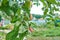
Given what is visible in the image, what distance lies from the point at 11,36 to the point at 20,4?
7cm

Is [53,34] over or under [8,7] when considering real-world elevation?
under

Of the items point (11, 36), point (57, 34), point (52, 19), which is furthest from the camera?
point (57, 34)

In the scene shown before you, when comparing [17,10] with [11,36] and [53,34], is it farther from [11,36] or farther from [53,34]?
[53,34]

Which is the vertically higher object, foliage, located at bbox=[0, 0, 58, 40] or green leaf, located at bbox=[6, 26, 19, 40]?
foliage, located at bbox=[0, 0, 58, 40]

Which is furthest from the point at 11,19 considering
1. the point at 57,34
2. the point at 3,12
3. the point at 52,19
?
the point at 57,34

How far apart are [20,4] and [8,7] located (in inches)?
1.3

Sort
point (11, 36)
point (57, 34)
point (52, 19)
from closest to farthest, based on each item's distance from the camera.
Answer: point (11, 36) → point (52, 19) → point (57, 34)

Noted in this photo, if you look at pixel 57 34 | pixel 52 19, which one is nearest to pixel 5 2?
pixel 52 19

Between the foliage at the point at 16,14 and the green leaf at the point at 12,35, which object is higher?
the foliage at the point at 16,14

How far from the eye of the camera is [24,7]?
29 centimetres

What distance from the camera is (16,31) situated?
27 centimetres

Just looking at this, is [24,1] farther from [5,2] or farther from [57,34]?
[57,34]

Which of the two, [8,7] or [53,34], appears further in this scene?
[53,34]

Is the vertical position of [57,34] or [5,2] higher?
[5,2]
